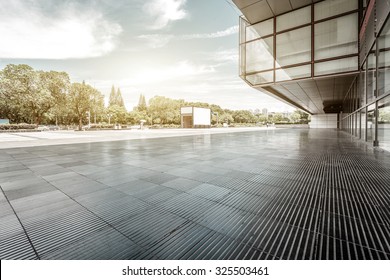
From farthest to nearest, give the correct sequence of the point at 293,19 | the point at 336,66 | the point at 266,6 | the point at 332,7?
the point at 293,19 → the point at 266,6 → the point at 336,66 → the point at 332,7

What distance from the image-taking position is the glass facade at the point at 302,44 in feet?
38.1

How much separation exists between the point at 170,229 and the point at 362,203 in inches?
108

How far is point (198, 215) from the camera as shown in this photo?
2.54 metres

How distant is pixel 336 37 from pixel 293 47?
7.80ft

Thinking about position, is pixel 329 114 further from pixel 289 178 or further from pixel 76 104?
pixel 76 104

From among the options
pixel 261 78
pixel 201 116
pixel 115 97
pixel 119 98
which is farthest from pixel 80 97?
pixel 119 98

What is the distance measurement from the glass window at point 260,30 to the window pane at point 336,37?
10.1 ft

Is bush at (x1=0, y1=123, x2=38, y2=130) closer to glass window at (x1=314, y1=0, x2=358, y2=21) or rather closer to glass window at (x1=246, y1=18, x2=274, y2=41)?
glass window at (x1=246, y1=18, x2=274, y2=41)

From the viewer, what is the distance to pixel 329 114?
40500mm

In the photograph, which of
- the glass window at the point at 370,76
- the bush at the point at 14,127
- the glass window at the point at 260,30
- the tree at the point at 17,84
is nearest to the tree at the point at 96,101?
the tree at the point at 17,84

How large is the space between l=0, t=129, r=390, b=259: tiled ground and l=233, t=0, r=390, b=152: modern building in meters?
7.29

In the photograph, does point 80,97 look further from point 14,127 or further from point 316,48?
point 316,48
